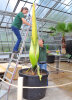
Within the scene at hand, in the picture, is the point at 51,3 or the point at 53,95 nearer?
the point at 53,95

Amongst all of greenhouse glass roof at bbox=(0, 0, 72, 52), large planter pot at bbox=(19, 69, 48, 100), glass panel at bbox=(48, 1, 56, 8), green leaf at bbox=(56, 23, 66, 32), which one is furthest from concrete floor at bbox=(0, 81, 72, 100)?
glass panel at bbox=(48, 1, 56, 8)

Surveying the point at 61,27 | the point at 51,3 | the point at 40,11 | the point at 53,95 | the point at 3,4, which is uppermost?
the point at 51,3

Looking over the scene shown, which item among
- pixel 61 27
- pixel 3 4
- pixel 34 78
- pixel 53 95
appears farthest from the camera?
pixel 3 4

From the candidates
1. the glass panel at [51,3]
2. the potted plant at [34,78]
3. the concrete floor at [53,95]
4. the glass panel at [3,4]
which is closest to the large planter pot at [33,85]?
the potted plant at [34,78]

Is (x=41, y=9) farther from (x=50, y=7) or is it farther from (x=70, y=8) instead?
(x=70, y=8)

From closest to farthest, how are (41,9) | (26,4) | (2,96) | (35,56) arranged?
1. (35,56)
2. (2,96)
3. (26,4)
4. (41,9)

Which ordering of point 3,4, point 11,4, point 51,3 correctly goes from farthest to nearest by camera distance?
point 51,3, point 11,4, point 3,4

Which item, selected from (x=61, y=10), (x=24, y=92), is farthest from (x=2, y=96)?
(x=61, y=10)

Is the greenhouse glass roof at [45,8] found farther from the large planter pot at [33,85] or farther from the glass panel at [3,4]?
the large planter pot at [33,85]

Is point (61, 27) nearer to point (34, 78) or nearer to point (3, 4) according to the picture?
point (3, 4)

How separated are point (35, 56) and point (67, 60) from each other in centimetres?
540

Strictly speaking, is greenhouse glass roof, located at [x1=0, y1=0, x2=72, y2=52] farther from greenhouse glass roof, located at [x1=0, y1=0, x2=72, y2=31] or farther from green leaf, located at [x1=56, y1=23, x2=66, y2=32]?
green leaf, located at [x1=56, y1=23, x2=66, y2=32]

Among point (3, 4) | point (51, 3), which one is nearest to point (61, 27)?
point (51, 3)

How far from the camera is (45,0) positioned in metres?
8.08
